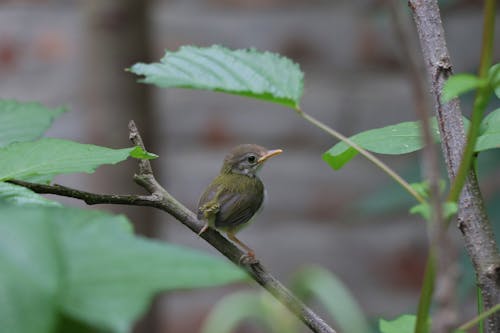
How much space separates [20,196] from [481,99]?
32 cm

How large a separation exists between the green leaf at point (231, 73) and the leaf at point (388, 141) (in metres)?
0.05

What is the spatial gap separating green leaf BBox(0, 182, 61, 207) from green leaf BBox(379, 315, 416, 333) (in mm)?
256

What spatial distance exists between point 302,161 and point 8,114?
1845 mm

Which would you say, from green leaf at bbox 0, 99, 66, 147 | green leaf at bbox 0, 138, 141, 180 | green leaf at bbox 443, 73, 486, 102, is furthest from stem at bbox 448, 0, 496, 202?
green leaf at bbox 0, 99, 66, 147

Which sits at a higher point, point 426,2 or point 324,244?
point 426,2

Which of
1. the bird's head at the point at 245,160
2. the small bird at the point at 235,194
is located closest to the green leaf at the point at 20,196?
the small bird at the point at 235,194

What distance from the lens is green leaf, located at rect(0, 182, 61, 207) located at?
56cm

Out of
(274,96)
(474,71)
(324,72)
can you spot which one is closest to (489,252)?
(274,96)

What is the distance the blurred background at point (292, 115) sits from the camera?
8.21 feet

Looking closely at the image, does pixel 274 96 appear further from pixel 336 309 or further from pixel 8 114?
pixel 336 309

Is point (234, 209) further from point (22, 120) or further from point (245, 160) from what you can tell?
point (22, 120)

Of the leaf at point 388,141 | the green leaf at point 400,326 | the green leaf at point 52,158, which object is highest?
the leaf at point 388,141

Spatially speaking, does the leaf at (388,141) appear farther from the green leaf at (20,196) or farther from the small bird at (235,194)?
the small bird at (235,194)

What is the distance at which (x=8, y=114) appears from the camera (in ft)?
2.59
